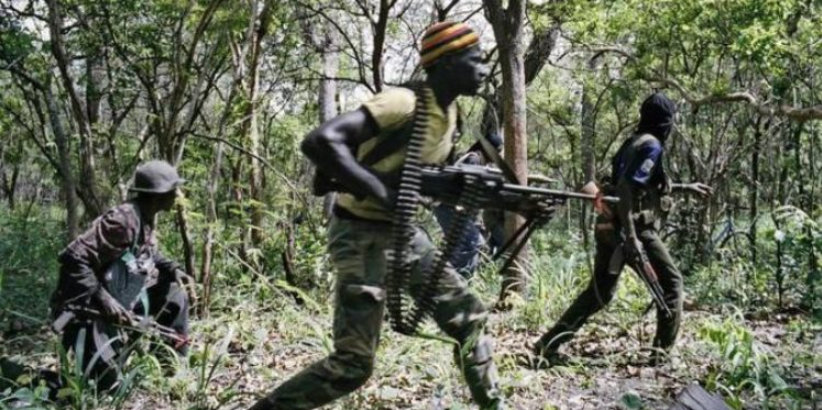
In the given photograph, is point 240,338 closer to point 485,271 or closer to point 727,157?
point 485,271

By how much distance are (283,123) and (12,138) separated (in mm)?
5426

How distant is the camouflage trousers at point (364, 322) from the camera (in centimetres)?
335

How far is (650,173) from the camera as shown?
503 centimetres

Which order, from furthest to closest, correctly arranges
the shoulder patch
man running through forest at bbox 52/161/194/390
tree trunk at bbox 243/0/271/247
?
tree trunk at bbox 243/0/271/247, the shoulder patch, man running through forest at bbox 52/161/194/390

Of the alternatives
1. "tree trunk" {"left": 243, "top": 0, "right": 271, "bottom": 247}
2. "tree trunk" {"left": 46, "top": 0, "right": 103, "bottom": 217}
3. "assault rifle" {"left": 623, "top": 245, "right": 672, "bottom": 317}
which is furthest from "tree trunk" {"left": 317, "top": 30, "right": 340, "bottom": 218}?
"assault rifle" {"left": 623, "top": 245, "right": 672, "bottom": 317}

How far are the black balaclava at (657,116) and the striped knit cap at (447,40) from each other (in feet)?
7.43

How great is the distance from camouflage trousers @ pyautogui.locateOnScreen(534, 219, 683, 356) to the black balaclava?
668 millimetres

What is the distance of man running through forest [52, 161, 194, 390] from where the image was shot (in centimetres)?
439

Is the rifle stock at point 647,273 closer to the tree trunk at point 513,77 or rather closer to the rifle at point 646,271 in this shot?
the rifle at point 646,271

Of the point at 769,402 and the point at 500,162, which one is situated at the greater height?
the point at 500,162

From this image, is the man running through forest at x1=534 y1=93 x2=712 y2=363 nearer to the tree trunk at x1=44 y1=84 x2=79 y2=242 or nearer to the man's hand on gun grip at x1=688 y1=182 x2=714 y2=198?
A: the man's hand on gun grip at x1=688 y1=182 x2=714 y2=198

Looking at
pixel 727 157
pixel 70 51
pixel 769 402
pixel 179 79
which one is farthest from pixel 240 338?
pixel 727 157

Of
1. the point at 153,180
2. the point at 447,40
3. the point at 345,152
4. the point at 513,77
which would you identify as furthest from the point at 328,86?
the point at 345,152

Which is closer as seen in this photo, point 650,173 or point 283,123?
point 650,173
